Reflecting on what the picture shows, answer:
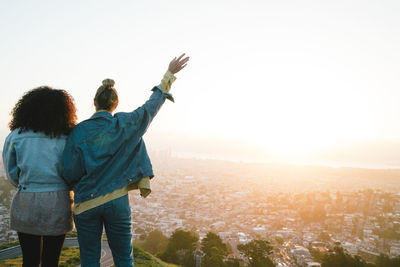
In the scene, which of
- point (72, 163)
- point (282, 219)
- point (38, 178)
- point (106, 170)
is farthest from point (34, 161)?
point (282, 219)

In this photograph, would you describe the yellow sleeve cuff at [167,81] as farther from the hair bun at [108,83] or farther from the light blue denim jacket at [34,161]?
the light blue denim jacket at [34,161]

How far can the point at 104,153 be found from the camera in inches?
56.2

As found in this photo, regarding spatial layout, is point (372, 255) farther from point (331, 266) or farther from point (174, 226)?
point (174, 226)

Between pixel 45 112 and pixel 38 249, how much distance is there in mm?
831

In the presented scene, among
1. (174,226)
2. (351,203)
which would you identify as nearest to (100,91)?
(174,226)

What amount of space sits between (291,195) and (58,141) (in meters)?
30.3

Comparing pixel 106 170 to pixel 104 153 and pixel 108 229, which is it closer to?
pixel 104 153

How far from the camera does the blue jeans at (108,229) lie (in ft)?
4.74

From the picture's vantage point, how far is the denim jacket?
142 centimetres

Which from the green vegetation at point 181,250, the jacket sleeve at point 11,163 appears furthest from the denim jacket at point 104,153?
the green vegetation at point 181,250

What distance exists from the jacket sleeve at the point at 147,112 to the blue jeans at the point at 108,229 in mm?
412

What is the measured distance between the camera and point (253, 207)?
79.0ft

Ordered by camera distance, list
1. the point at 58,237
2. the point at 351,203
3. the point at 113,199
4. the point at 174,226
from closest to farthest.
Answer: the point at 113,199 → the point at 58,237 → the point at 174,226 → the point at 351,203

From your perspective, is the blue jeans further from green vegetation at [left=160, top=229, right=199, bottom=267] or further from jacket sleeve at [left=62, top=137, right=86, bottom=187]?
green vegetation at [left=160, top=229, right=199, bottom=267]
